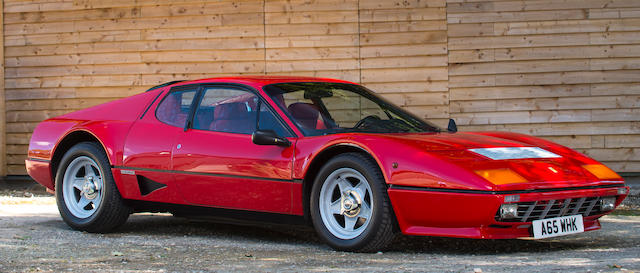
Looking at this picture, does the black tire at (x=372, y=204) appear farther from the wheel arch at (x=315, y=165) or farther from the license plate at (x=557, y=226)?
the license plate at (x=557, y=226)

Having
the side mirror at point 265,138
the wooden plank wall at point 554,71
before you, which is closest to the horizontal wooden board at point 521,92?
the wooden plank wall at point 554,71

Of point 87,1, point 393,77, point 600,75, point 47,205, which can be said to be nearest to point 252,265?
point 47,205

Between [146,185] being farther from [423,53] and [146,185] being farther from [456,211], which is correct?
[423,53]

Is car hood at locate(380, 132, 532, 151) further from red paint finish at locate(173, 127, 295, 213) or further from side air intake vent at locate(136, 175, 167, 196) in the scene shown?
side air intake vent at locate(136, 175, 167, 196)

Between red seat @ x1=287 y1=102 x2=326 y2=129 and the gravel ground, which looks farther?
red seat @ x1=287 y1=102 x2=326 y2=129

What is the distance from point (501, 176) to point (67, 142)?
3.97 metres

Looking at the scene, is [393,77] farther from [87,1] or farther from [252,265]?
[252,265]

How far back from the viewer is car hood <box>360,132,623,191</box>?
529cm

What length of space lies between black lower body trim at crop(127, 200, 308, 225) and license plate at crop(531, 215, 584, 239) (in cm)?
157

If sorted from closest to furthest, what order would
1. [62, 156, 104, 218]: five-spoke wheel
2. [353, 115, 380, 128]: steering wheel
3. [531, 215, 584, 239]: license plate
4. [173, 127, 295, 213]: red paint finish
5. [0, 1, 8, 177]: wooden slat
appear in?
1. [531, 215, 584, 239]: license plate
2. [173, 127, 295, 213]: red paint finish
3. [353, 115, 380, 128]: steering wheel
4. [62, 156, 104, 218]: five-spoke wheel
5. [0, 1, 8, 177]: wooden slat

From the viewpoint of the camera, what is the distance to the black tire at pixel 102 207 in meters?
7.04

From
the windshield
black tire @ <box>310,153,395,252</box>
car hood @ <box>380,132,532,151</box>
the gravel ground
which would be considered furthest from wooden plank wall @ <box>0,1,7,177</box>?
car hood @ <box>380,132,532,151</box>

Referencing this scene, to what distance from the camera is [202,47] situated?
11500 millimetres

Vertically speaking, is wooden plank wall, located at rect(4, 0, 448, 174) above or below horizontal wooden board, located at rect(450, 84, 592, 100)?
above
